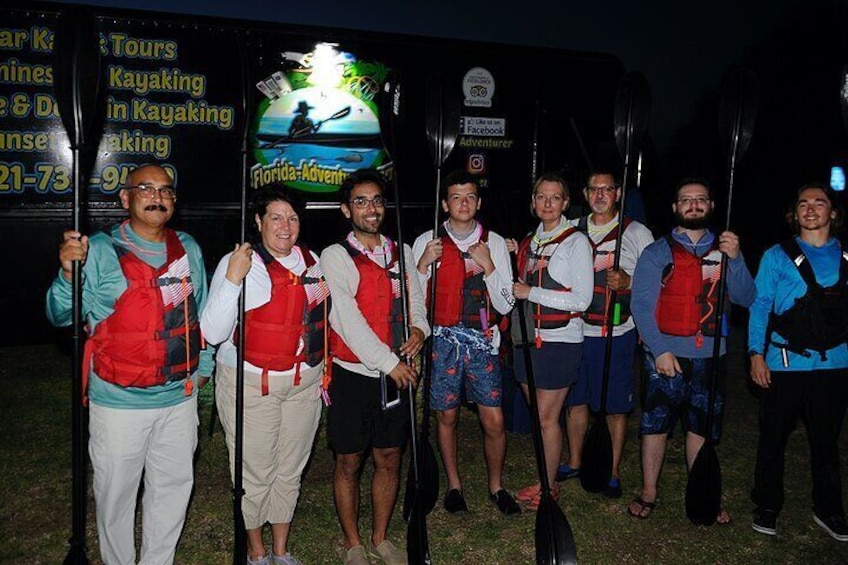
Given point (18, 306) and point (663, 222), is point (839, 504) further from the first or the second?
point (663, 222)

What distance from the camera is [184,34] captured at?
21.9 feet

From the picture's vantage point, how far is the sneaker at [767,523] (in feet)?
13.9

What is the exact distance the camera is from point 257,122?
6.98 m

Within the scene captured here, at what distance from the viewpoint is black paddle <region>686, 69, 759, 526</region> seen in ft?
13.6

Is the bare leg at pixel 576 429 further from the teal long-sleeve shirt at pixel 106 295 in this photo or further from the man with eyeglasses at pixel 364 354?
the teal long-sleeve shirt at pixel 106 295

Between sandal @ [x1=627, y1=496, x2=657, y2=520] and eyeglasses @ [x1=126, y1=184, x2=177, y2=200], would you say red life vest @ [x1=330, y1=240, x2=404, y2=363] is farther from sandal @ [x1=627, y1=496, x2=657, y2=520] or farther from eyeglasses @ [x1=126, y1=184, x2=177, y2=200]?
sandal @ [x1=627, y1=496, x2=657, y2=520]

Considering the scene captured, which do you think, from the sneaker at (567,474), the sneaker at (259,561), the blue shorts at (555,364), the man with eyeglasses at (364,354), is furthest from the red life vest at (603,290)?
the sneaker at (259,561)

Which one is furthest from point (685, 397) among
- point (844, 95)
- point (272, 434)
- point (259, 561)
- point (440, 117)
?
point (259, 561)

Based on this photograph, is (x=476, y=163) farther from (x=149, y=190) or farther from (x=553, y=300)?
(x=149, y=190)

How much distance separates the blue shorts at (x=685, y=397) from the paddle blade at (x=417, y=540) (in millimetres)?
1687

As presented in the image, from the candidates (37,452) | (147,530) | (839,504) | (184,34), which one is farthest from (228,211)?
(839,504)

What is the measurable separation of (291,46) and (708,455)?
561 cm

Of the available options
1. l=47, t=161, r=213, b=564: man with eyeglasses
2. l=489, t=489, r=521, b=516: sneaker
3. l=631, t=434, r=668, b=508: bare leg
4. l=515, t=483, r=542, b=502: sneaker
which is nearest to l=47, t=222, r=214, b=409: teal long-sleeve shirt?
l=47, t=161, r=213, b=564: man with eyeglasses

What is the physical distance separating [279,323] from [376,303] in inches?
21.5
